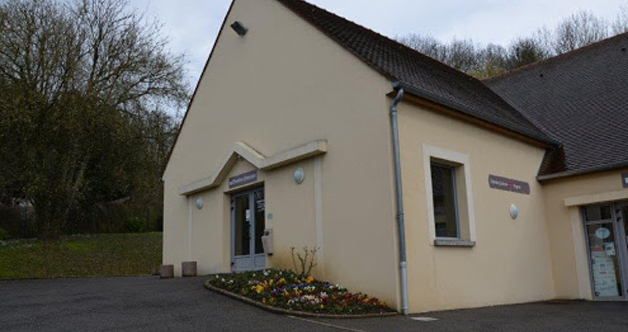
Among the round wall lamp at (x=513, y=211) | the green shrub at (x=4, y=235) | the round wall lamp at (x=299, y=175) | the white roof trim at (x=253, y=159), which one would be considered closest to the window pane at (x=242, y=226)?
the white roof trim at (x=253, y=159)

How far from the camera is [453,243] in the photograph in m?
10.2

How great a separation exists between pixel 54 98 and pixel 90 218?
29.9 feet

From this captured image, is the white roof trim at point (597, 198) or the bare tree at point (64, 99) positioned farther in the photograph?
the bare tree at point (64, 99)

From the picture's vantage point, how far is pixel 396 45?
1587cm

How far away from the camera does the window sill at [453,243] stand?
9946 mm

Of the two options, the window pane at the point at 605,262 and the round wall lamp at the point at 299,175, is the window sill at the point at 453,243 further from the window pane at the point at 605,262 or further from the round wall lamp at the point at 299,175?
the window pane at the point at 605,262

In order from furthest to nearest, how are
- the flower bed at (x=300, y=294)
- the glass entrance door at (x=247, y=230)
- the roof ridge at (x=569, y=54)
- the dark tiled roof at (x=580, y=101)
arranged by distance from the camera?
the roof ridge at (x=569, y=54) → the glass entrance door at (x=247, y=230) → the dark tiled roof at (x=580, y=101) → the flower bed at (x=300, y=294)

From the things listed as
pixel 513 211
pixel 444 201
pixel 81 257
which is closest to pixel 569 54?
pixel 513 211

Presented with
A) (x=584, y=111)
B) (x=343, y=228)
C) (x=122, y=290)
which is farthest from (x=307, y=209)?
(x=584, y=111)

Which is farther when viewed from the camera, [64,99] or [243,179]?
[64,99]

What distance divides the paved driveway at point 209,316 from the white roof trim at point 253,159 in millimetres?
3091

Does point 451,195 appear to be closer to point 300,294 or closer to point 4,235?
point 300,294

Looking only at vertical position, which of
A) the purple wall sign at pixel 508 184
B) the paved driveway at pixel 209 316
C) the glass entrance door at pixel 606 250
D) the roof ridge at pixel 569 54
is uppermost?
the roof ridge at pixel 569 54

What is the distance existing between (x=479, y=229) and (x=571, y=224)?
333 cm
